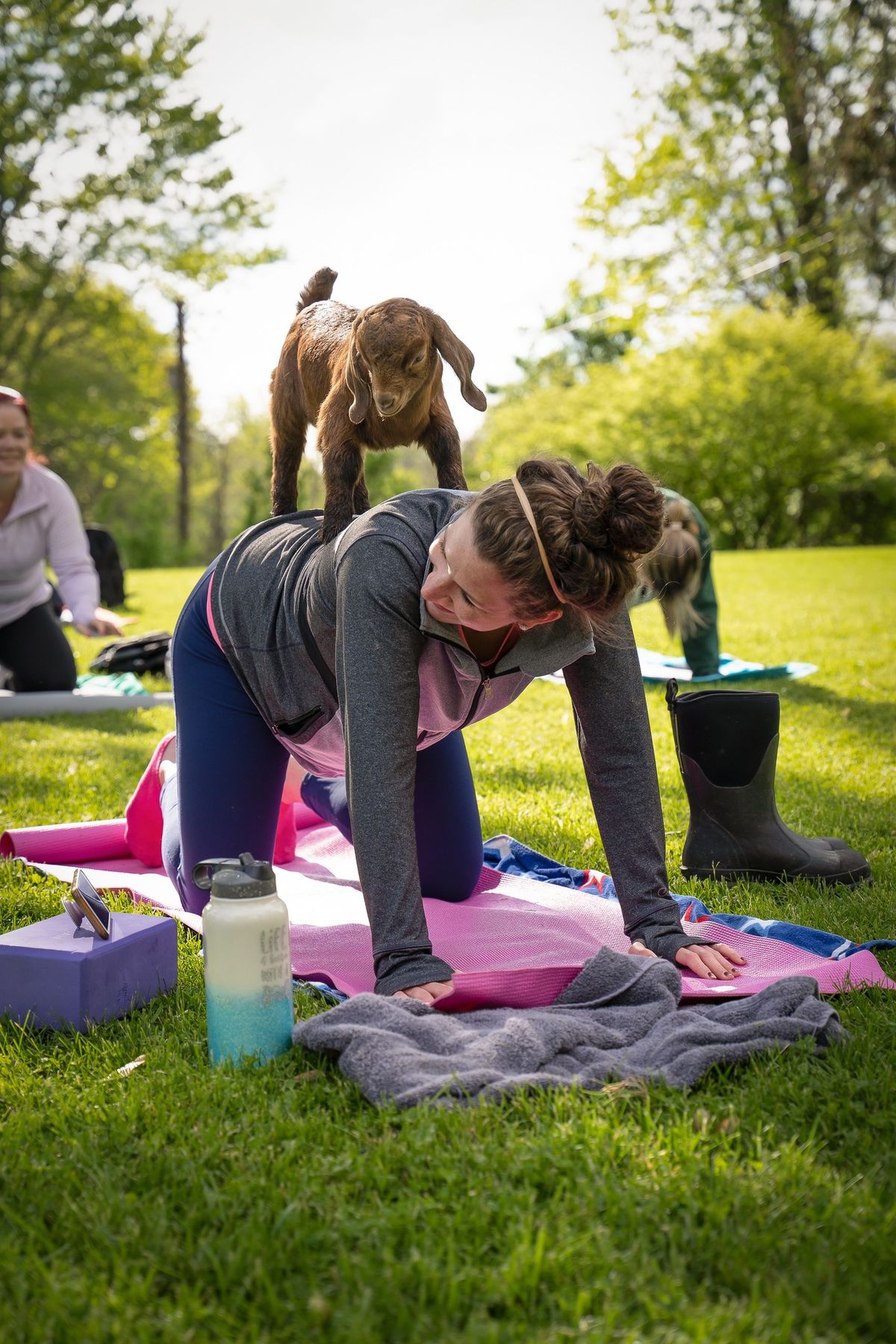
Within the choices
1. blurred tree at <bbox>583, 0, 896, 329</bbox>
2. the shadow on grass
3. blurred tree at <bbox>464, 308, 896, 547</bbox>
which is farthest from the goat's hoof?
blurred tree at <bbox>583, 0, 896, 329</bbox>

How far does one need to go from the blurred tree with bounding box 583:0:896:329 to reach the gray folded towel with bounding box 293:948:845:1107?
74.1 feet

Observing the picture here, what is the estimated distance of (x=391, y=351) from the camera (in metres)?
2.34

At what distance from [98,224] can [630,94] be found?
12.1 m

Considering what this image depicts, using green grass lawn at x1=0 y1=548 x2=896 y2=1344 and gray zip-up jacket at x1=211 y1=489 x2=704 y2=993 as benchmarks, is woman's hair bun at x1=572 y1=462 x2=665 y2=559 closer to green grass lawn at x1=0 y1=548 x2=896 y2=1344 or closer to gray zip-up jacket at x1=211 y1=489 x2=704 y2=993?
gray zip-up jacket at x1=211 y1=489 x2=704 y2=993

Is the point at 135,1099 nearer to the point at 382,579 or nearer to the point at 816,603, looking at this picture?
the point at 382,579

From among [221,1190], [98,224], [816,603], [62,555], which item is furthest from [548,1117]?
[98,224]

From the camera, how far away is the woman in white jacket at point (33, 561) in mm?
5355

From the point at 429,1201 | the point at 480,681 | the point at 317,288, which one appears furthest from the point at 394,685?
the point at 317,288

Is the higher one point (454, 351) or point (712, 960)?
point (454, 351)

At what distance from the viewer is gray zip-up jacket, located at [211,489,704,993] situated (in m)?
2.04

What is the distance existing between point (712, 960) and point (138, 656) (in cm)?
569

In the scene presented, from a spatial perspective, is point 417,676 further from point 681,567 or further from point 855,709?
point 855,709

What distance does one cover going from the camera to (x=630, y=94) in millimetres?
23703

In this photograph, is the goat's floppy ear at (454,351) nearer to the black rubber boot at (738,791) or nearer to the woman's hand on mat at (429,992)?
the black rubber boot at (738,791)
